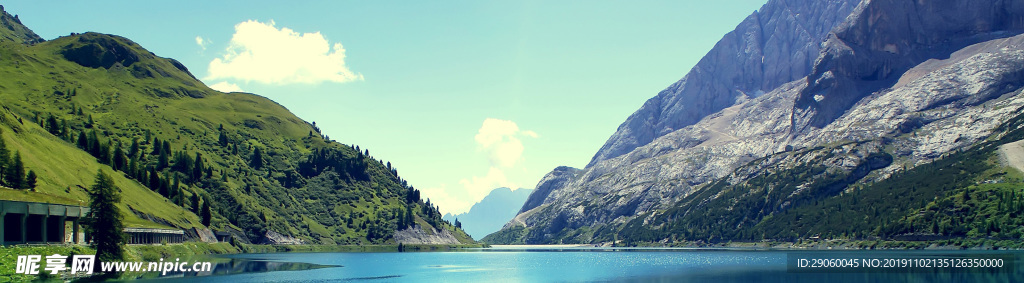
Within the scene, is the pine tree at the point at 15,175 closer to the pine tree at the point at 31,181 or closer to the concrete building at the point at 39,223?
the pine tree at the point at 31,181

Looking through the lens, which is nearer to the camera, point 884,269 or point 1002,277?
point 1002,277

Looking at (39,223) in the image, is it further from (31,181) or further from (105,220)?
(31,181)

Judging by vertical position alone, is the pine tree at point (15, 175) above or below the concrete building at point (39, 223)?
above

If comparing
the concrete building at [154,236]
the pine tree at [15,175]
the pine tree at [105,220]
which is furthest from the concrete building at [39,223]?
the concrete building at [154,236]

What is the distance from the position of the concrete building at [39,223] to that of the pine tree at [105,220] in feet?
25.8

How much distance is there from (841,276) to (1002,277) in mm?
20378

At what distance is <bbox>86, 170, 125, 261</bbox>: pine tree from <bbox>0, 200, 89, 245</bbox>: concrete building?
310 inches

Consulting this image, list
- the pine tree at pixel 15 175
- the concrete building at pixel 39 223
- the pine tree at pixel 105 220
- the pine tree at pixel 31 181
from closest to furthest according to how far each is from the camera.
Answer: the concrete building at pixel 39 223, the pine tree at pixel 105 220, the pine tree at pixel 15 175, the pine tree at pixel 31 181

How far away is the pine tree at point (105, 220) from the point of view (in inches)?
3937

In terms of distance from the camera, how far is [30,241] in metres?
103

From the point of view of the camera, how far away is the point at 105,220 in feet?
331

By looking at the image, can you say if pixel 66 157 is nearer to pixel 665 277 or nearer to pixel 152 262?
pixel 152 262

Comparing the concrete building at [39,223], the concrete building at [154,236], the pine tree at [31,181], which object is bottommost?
the concrete building at [154,236]

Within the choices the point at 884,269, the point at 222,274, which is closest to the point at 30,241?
the point at 222,274
